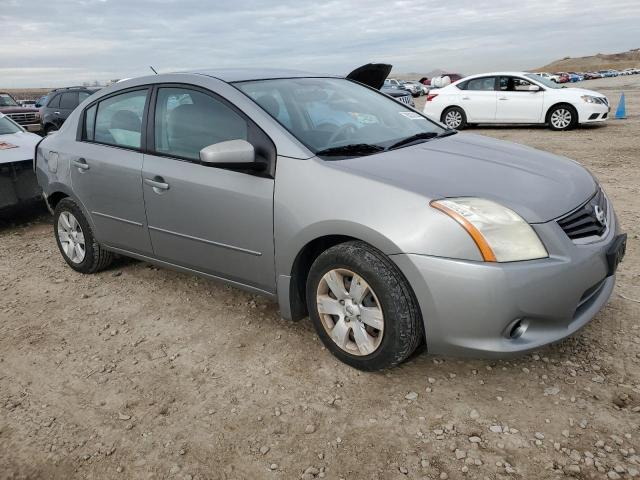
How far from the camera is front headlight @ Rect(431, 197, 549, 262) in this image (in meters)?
2.39

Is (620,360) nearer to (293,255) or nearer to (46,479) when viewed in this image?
(293,255)

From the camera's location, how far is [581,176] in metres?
3.08

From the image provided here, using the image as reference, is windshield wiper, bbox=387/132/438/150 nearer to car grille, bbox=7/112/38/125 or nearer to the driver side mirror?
the driver side mirror

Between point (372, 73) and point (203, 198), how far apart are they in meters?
2.99

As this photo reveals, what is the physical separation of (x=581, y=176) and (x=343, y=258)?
151cm

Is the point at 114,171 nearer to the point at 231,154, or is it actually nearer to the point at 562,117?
the point at 231,154

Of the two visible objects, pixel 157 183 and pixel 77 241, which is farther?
pixel 77 241

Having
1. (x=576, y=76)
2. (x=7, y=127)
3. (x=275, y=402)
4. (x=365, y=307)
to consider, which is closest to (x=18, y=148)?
(x=7, y=127)

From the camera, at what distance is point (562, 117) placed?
12.8 metres

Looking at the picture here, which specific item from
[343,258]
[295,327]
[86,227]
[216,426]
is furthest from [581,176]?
[86,227]

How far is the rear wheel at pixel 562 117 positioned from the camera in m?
12.6

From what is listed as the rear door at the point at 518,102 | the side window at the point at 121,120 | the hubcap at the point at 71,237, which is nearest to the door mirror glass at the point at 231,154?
the side window at the point at 121,120

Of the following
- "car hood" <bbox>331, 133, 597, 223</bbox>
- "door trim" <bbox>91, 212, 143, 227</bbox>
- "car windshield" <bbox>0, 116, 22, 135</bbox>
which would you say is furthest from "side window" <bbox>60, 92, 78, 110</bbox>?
"car hood" <bbox>331, 133, 597, 223</bbox>

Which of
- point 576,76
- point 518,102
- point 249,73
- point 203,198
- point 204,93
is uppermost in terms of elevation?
point 249,73
